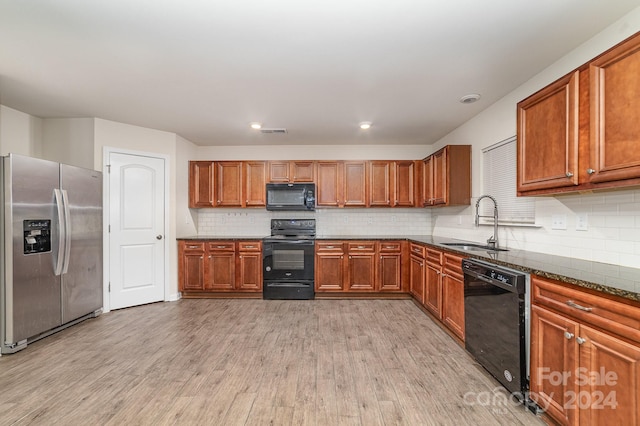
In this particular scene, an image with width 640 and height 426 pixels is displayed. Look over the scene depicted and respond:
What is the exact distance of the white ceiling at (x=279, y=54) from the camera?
173cm

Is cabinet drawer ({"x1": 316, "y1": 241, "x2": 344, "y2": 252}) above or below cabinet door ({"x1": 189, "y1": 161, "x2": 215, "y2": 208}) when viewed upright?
below

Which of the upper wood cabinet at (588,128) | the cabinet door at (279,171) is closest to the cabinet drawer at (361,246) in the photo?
the cabinet door at (279,171)

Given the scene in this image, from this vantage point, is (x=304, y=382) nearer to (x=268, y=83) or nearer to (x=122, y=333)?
(x=122, y=333)

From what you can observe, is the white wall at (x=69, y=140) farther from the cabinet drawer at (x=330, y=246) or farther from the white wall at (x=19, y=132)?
the cabinet drawer at (x=330, y=246)

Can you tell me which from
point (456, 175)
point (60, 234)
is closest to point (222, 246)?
point (60, 234)

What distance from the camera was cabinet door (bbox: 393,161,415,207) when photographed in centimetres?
461

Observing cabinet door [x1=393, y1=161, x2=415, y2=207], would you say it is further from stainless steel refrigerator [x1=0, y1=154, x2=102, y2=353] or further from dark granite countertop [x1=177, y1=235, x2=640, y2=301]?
stainless steel refrigerator [x1=0, y1=154, x2=102, y2=353]

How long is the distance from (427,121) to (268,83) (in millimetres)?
2150

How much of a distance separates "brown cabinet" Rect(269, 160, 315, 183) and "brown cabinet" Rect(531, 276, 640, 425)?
3.41m

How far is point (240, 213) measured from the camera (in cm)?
Answer: 494

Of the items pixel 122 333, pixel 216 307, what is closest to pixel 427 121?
pixel 216 307

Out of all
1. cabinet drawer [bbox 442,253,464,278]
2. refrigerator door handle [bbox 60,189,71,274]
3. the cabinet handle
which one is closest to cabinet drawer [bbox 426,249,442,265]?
cabinet drawer [bbox 442,253,464,278]

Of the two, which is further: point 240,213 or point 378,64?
point 240,213

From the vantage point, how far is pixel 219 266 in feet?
14.2
